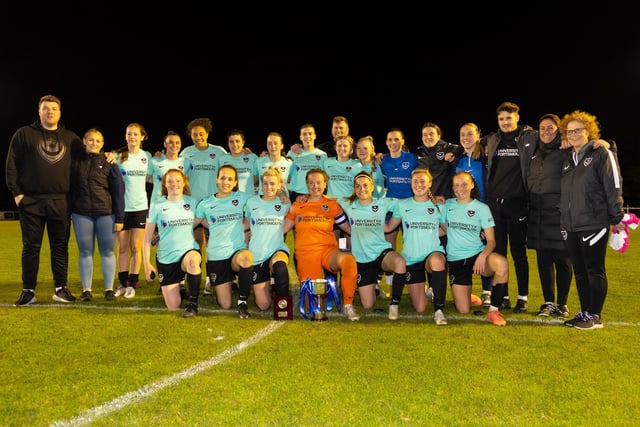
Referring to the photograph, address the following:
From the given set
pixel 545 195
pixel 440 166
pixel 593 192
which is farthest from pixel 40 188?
pixel 593 192

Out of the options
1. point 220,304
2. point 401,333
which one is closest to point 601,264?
point 401,333

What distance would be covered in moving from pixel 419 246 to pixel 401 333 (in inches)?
49.9

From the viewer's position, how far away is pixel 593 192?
491cm

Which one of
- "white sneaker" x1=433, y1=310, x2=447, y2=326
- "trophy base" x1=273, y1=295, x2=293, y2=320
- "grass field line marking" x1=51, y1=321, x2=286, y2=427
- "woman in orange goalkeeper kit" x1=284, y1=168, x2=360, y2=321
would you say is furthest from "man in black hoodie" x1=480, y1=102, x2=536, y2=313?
"grass field line marking" x1=51, y1=321, x2=286, y2=427

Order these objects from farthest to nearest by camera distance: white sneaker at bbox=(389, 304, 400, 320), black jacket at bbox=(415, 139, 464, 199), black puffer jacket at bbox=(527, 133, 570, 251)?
1. black jacket at bbox=(415, 139, 464, 199)
2. black puffer jacket at bbox=(527, 133, 570, 251)
3. white sneaker at bbox=(389, 304, 400, 320)

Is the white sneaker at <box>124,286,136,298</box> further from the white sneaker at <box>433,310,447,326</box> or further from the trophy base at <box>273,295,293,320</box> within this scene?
the white sneaker at <box>433,310,447,326</box>

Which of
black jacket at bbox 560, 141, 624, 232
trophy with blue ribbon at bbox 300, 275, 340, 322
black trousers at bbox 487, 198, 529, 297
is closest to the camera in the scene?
black jacket at bbox 560, 141, 624, 232

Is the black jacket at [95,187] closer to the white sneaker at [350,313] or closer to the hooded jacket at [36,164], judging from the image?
the hooded jacket at [36,164]

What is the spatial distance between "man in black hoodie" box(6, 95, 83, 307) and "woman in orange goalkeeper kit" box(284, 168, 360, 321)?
2.74 meters

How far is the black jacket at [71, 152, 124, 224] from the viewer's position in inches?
242

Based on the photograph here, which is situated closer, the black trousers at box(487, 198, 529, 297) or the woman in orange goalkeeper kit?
the woman in orange goalkeeper kit

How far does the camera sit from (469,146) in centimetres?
629

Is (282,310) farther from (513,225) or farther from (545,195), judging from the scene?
(545,195)

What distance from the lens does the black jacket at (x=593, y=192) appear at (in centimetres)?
479
